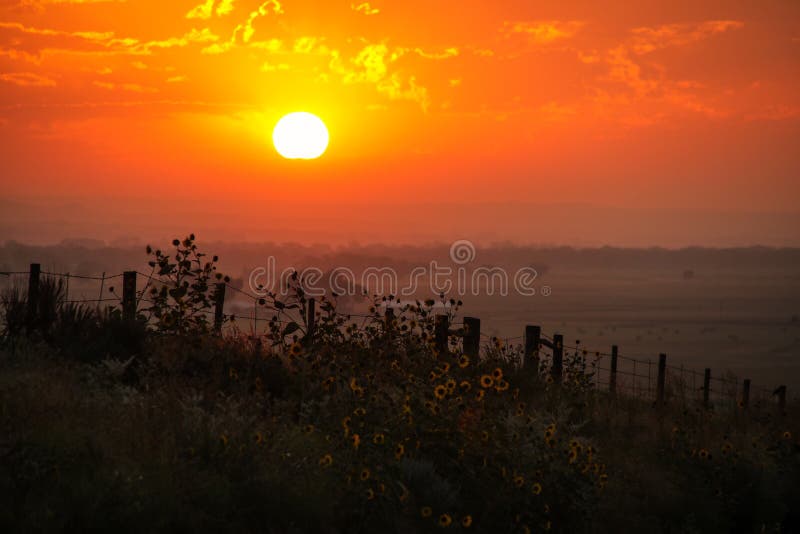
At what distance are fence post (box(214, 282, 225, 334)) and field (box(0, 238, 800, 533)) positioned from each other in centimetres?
29

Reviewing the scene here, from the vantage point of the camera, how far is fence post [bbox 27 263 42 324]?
1220 centimetres

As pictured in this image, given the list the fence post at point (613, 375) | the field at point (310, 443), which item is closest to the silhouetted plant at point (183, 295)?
the field at point (310, 443)

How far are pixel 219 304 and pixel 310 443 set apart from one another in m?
6.17

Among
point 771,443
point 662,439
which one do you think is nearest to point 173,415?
point 662,439

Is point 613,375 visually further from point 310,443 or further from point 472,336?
point 310,443

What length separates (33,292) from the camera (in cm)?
1238

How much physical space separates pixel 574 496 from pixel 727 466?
134 inches

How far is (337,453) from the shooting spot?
8.12m

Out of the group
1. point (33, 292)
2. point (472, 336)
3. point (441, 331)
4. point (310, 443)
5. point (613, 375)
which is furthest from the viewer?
point (613, 375)

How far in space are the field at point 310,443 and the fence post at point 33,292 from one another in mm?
58

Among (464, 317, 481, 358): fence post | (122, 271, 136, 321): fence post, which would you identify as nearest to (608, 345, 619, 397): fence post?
(464, 317, 481, 358): fence post

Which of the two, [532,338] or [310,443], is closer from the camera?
[310,443]

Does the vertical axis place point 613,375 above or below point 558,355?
below

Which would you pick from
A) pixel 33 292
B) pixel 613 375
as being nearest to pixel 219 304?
pixel 33 292
